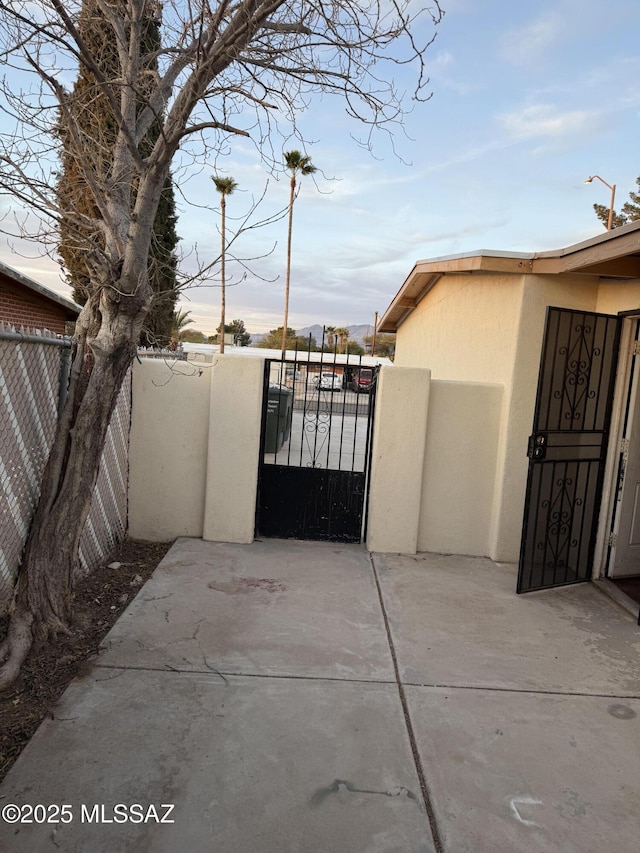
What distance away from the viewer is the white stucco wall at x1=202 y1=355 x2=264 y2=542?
228 inches

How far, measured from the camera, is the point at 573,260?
508 cm

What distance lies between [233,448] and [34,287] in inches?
319

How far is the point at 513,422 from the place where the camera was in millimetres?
5914

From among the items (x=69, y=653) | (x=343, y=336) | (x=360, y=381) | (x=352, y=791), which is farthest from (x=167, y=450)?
(x=343, y=336)

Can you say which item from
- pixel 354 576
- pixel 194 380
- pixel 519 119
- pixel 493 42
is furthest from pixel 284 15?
pixel 354 576

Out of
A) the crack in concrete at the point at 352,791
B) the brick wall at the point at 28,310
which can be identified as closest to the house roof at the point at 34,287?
the brick wall at the point at 28,310

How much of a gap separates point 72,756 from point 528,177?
8.29 metres

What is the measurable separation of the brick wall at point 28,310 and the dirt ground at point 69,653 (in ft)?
24.8

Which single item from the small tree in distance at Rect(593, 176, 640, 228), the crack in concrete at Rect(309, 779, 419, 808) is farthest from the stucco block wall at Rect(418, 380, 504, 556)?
the small tree in distance at Rect(593, 176, 640, 228)

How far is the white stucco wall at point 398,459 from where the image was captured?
5.87 m

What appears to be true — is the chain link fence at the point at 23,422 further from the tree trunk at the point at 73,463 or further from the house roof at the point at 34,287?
the house roof at the point at 34,287

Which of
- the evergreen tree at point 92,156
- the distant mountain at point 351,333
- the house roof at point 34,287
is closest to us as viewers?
the evergreen tree at point 92,156

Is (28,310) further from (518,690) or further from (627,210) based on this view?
(627,210)

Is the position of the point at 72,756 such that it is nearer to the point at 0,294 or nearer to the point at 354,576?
the point at 354,576
